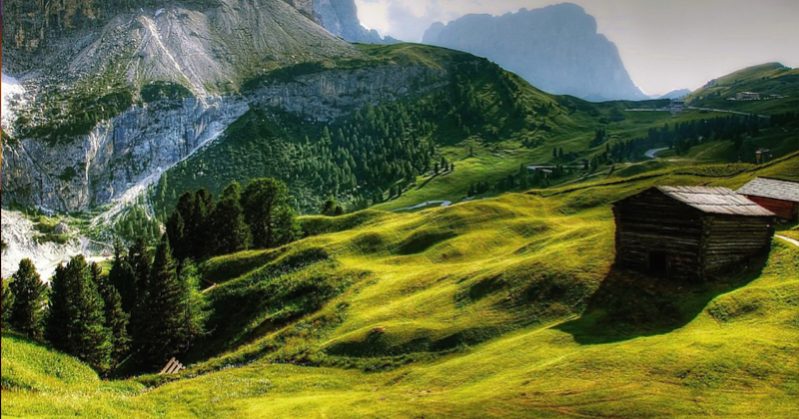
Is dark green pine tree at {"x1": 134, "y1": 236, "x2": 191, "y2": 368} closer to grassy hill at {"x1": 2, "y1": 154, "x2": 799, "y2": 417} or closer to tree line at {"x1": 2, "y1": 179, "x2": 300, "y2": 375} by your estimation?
tree line at {"x1": 2, "y1": 179, "x2": 300, "y2": 375}

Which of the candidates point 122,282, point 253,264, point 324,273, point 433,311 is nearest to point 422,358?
point 433,311

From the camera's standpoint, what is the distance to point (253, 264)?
86.8 meters

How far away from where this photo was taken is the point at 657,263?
48219 mm

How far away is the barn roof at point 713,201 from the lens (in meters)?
45.6

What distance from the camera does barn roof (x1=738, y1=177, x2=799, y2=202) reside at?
65656mm

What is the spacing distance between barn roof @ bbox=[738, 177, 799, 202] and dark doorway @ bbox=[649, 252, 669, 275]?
28.6 metres

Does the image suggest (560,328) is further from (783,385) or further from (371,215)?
(371,215)

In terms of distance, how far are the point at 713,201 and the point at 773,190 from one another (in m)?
27.5

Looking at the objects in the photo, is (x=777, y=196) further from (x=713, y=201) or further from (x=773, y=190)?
(x=713, y=201)

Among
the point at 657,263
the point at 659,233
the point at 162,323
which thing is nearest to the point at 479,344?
the point at 657,263

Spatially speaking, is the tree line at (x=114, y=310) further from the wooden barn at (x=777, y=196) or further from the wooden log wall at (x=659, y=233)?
the wooden barn at (x=777, y=196)

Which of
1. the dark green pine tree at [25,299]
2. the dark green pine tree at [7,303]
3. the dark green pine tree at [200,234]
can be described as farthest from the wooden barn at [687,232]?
the dark green pine tree at [200,234]

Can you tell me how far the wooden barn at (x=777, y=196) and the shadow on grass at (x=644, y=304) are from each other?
2340 centimetres

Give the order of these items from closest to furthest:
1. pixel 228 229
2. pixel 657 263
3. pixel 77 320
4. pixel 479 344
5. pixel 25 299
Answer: pixel 479 344 < pixel 657 263 < pixel 77 320 < pixel 25 299 < pixel 228 229
